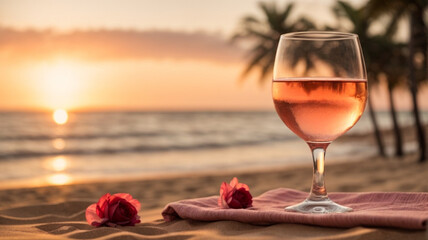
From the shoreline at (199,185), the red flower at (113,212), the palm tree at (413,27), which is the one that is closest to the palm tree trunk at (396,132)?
the palm tree at (413,27)

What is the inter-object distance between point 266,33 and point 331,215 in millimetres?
25064

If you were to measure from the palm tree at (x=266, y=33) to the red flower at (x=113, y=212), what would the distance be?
23.5 m

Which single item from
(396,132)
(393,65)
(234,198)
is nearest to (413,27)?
(396,132)

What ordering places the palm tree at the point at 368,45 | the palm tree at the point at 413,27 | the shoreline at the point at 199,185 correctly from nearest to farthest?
the shoreline at the point at 199,185 < the palm tree at the point at 413,27 < the palm tree at the point at 368,45

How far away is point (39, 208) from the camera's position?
2.51 metres

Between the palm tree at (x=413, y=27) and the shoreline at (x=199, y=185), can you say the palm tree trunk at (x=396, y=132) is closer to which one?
the palm tree at (x=413, y=27)

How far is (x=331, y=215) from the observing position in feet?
5.65

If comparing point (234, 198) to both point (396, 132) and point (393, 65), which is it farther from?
point (393, 65)

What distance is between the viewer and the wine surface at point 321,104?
1826 millimetres

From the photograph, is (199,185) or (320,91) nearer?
(320,91)

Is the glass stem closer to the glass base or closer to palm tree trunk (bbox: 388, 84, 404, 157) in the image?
the glass base

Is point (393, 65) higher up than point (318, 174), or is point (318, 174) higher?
point (393, 65)

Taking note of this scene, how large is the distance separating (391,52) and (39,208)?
65.4 feet

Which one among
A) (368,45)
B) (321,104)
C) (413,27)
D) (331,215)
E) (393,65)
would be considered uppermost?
(368,45)
